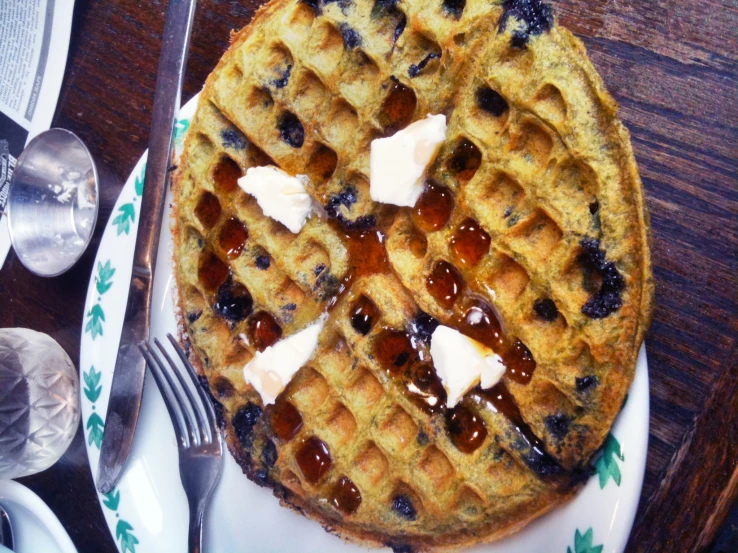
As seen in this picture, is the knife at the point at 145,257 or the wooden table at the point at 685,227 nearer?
the wooden table at the point at 685,227

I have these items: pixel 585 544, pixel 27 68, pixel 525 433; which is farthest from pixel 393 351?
pixel 27 68

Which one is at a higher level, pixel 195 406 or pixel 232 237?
pixel 232 237

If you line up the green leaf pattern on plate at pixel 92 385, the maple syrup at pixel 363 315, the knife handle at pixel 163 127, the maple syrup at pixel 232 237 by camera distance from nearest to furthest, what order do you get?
the maple syrup at pixel 363 315, the maple syrup at pixel 232 237, the knife handle at pixel 163 127, the green leaf pattern on plate at pixel 92 385

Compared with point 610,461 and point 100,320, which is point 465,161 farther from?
point 100,320

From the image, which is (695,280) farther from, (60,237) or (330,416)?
(60,237)

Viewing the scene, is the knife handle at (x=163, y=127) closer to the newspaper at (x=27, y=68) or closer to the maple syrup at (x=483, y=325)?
the newspaper at (x=27, y=68)

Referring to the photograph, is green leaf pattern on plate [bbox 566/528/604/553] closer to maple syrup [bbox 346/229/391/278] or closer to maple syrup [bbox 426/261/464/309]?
maple syrup [bbox 426/261/464/309]

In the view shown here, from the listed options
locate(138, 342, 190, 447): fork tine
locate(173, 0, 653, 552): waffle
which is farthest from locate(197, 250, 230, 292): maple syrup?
locate(138, 342, 190, 447): fork tine

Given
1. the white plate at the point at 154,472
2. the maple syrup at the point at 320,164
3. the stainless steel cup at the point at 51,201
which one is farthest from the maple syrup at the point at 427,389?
the stainless steel cup at the point at 51,201
